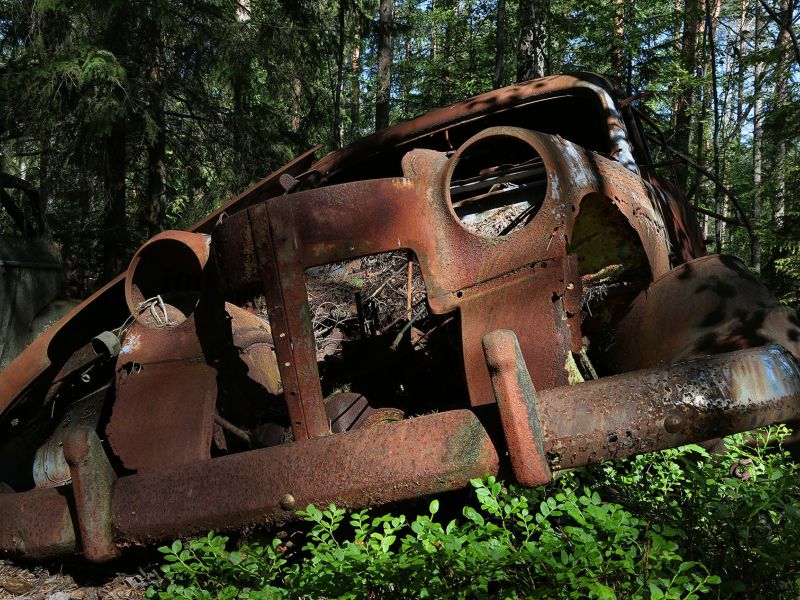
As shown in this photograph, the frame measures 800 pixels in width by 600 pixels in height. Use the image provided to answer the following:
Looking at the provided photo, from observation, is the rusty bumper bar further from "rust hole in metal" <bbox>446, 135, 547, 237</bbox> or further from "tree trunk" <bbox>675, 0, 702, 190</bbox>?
"tree trunk" <bbox>675, 0, 702, 190</bbox>

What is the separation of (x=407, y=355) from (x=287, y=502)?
1607 millimetres

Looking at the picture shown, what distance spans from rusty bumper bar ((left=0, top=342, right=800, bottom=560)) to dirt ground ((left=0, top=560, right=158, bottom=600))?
→ 1.94ft


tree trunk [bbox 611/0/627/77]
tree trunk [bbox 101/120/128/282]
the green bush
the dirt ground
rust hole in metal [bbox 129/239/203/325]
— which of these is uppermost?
tree trunk [bbox 611/0/627/77]

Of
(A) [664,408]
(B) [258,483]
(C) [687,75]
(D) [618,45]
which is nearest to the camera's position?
(A) [664,408]

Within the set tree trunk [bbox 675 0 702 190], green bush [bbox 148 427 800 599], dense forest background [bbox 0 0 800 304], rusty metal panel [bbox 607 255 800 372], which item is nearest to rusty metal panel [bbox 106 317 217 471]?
green bush [bbox 148 427 800 599]

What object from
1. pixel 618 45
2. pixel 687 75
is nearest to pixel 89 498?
pixel 618 45

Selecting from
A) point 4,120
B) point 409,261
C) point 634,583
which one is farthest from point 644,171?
point 4,120

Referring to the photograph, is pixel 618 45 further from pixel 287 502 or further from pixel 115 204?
pixel 287 502

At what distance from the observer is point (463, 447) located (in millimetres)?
1949

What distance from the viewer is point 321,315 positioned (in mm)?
4246

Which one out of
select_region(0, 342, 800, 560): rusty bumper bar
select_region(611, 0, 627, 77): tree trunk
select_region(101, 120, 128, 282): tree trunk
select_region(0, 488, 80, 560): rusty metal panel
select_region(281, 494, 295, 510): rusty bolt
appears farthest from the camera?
select_region(611, 0, 627, 77): tree trunk

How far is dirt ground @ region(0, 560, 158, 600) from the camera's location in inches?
104

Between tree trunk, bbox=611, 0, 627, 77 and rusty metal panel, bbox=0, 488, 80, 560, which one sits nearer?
rusty metal panel, bbox=0, 488, 80, 560

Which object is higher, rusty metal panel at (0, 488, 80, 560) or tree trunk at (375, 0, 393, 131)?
tree trunk at (375, 0, 393, 131)
